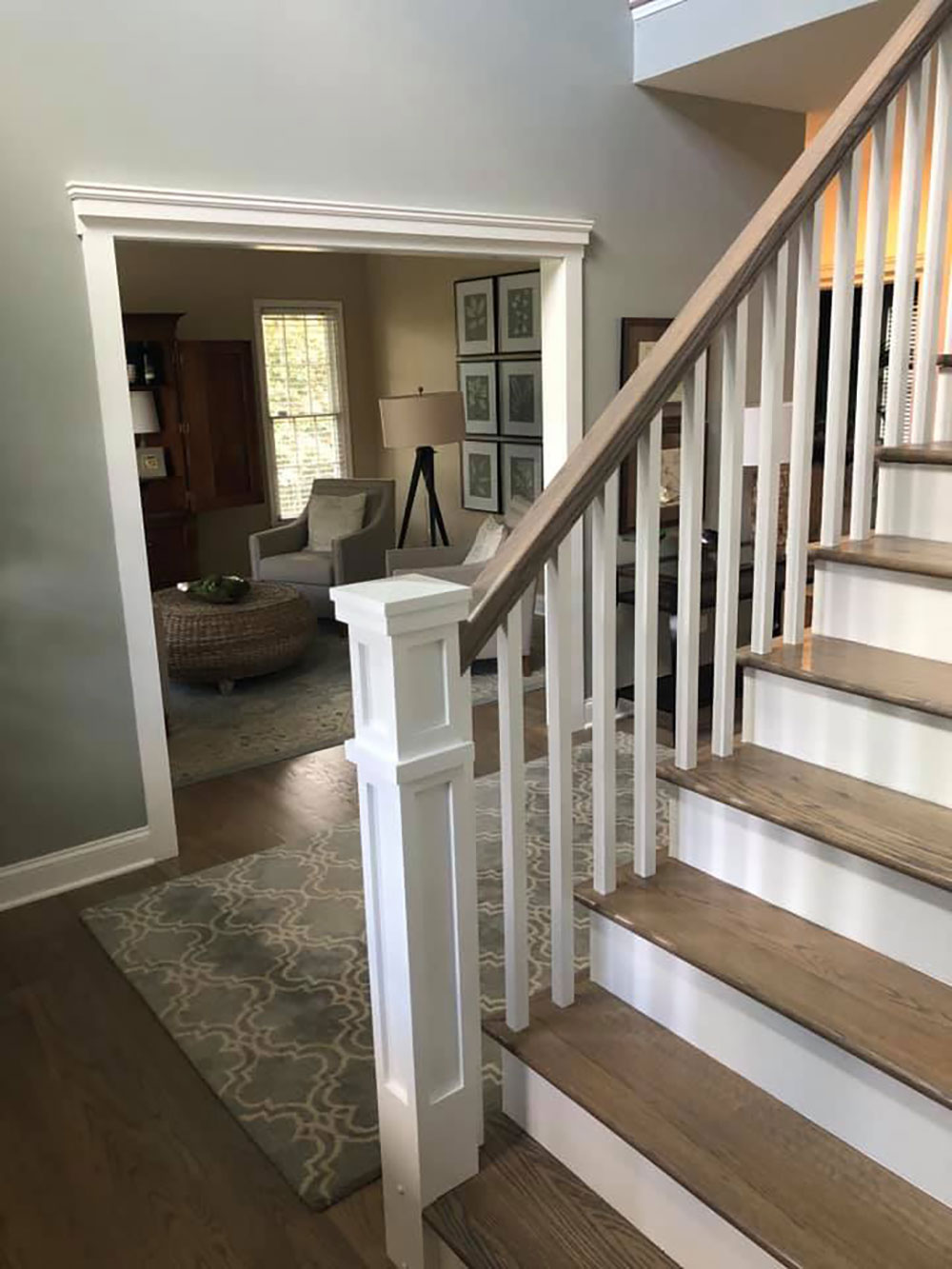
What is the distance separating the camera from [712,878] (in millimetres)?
1878

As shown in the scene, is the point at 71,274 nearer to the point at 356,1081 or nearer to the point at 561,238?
the point at 561,238

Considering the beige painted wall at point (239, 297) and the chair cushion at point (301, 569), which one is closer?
the chair cushion at point (301, 569)

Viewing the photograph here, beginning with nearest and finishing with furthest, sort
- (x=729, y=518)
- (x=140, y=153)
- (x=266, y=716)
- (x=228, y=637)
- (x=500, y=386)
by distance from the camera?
(x=729, y=518) < (x=140, y=153) < (x=266, y=716) < (x=228, y=637) < (x=500, y=386)

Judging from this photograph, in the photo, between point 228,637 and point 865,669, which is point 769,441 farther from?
point 228,637

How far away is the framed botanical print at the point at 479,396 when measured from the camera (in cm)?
689

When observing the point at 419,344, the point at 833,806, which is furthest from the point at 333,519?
the point at 833,806

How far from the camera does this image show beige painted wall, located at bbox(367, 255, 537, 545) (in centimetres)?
725

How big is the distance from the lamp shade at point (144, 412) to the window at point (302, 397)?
40.9 inches

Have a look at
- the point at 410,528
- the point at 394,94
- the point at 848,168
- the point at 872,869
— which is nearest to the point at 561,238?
the point at 394,94

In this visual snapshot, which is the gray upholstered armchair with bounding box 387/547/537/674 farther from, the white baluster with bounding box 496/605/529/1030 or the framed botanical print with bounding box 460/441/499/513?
the white baluster with bounding box 496/605/529/1030

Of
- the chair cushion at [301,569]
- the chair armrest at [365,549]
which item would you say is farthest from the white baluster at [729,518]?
the chair cushion at [301,569]

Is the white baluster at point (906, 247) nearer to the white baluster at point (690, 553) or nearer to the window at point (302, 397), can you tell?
the white baluster at point (690, 553)

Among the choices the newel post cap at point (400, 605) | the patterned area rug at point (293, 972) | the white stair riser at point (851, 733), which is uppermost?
the newel post cap at point (400, 605)

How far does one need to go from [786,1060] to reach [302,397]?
23.0 ft
